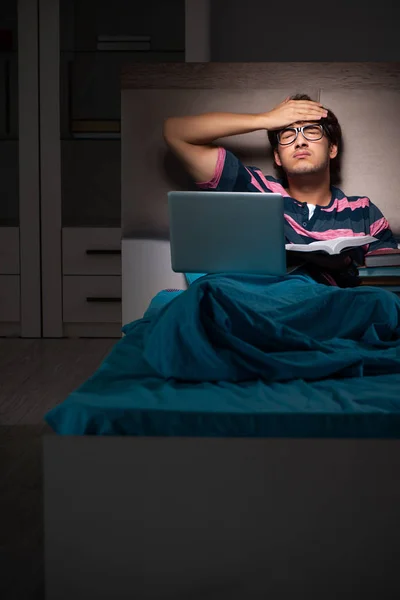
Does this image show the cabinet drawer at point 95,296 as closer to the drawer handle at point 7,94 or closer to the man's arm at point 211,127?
the drawer handle at point 7,94

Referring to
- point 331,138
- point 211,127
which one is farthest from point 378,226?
point 211,127

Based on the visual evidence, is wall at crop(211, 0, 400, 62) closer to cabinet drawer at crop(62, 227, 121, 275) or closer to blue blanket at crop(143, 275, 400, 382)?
cabinet drawer at crop(62, 227, 121, 275)

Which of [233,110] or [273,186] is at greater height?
[233,110]

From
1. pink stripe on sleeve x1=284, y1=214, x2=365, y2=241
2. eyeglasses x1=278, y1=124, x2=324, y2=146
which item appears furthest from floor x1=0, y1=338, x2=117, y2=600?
eyeglasses x1=278, y1=124, x2=324, y2=146

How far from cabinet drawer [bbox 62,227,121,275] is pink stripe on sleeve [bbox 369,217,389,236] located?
1.40 m

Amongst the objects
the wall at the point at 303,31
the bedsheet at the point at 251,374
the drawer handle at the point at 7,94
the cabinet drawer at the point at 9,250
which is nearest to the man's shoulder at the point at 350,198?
the wall at the point at 303,31

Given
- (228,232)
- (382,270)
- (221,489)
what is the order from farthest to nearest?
(382,270)
(228,232)
(221,489)

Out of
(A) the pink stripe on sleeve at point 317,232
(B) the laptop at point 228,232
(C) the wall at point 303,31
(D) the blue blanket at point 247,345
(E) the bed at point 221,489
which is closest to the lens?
(E) the bed at point 221,489

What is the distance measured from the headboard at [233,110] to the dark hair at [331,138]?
0.09 feet

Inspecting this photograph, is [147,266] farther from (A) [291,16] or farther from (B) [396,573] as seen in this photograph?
(B) [396,573]

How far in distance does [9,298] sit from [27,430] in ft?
5.91

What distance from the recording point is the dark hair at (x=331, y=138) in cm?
323

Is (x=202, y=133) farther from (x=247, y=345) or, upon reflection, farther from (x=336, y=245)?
(x=247, y=345)

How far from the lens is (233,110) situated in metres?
3.27
